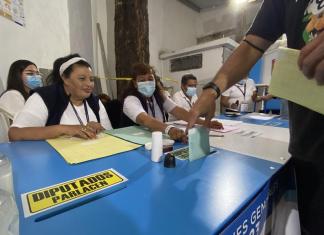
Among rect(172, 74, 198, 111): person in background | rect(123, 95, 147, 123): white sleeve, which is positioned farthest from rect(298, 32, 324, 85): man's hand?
rect(172, 74, 198, 111): person in background

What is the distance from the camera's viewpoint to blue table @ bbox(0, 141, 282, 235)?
0.34 metres

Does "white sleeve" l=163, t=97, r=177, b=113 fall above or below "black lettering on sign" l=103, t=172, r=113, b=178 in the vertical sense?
above

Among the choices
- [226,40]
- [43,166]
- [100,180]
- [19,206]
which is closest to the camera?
[19,206]

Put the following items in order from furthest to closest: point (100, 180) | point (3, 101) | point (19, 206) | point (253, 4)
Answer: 1. point (253, 4)
2. point (3, 101)
3. point (100, 180)
4. point (19, 206)

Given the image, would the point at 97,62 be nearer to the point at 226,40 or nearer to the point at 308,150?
the point at 226,40

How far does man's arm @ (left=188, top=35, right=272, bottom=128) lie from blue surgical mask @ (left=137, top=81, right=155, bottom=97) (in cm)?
80

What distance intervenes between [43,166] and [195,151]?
0.49 m

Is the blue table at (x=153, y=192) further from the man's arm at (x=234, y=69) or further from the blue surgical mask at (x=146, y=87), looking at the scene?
the blue surgical mask at (x=146, y=87)

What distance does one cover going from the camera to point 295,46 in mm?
550

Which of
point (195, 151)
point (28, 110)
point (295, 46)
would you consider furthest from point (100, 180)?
point (28, 110)

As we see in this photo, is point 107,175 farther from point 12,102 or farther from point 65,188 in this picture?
point 12,102

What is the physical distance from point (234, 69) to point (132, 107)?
2.57 ft

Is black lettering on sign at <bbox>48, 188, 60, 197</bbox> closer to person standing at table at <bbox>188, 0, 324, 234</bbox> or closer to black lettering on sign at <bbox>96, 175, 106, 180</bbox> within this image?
black lettering on sign at <bbox>96, 175, 106, 180</bbox>

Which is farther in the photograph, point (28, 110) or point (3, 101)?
point (3, 101)
